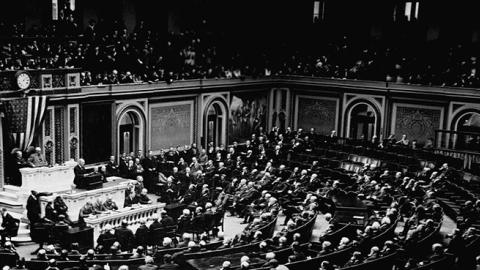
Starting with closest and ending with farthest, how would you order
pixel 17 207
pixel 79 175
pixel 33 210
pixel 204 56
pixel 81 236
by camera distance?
pixel 81 236, pixel 33 210, pixel 17 207, pixel 79 175, pixel 204 56

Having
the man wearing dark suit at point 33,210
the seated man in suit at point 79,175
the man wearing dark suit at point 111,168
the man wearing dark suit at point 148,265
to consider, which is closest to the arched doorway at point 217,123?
the man wearing dark suit at point 111,168

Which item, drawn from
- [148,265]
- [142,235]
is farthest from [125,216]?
[148,265]

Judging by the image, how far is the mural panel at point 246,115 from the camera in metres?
41.6

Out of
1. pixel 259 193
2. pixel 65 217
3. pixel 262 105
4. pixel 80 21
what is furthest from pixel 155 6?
pixel 65 217

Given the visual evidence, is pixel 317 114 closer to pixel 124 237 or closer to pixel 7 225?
pixel 124 237

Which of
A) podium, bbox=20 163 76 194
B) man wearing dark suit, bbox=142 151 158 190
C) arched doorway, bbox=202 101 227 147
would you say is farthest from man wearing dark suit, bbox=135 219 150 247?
arched doorway, bbox=202 101 227 147

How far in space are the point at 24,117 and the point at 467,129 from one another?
23489 millimetres

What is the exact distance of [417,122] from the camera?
129 ft

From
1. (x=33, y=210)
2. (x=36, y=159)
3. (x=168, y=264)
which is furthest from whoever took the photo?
(x=36, y=159)

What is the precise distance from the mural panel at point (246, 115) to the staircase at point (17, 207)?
16.3 meters

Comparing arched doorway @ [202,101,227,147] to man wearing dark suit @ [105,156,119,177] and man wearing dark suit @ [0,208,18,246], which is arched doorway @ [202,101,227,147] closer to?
man wearing dark suit @ [105,156,119,177]

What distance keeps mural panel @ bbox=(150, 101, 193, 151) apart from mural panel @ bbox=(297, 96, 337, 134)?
8267 mm

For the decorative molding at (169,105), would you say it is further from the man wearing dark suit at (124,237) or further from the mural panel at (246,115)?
the man wearing dark suit at (124,237)

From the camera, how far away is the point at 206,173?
104ft
